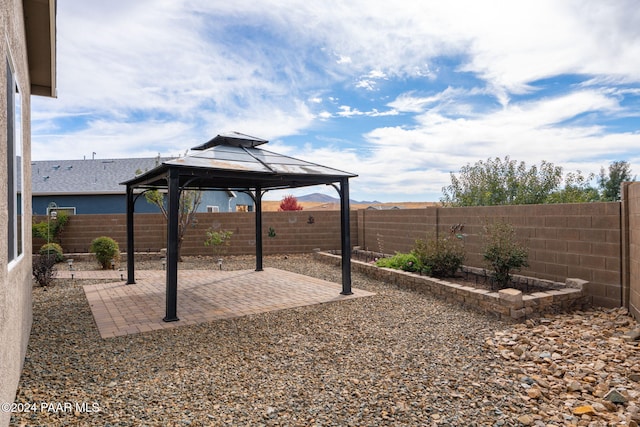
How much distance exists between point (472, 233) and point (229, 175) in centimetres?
552

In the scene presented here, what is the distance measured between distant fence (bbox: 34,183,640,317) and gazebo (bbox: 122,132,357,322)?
3.25 meters

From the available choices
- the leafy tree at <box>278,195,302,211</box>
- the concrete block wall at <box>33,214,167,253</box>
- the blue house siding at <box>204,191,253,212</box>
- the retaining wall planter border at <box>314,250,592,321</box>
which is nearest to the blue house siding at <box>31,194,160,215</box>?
the blue house siding at <box>204,191,253,212</box>

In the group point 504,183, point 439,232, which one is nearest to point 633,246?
point 439,232

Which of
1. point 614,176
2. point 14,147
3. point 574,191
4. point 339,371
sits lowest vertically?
point 339,371

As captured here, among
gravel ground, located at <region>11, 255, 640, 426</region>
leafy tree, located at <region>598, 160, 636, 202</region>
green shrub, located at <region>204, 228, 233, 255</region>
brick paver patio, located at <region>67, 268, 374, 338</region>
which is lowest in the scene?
gravel ground, located at <region>11, 255, 640, 426</region>

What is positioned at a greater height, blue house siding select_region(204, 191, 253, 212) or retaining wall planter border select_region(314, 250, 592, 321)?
blue house siding select_region(204, 191, 253, 212)

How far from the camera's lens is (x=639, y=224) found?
5.32 metres

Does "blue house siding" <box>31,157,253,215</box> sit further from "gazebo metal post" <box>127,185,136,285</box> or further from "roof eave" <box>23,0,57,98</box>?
"roof eave" <box>23,0,57,98</box>

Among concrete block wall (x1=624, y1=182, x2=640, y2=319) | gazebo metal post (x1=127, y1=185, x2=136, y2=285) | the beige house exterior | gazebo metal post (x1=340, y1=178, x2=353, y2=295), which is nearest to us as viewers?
the beige house exterior

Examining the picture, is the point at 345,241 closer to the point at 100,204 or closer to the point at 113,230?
the point at 113,230

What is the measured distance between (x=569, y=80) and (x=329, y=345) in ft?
31.2

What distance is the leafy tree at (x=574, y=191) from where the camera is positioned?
1238 cm

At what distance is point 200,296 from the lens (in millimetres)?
7254

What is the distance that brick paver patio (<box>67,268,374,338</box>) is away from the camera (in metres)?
5.74
